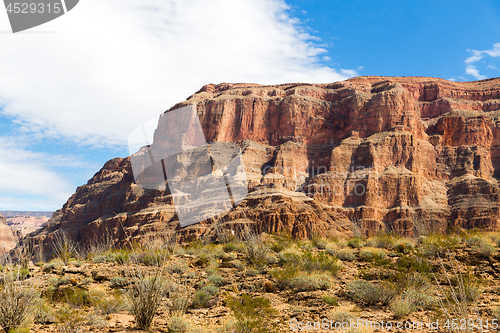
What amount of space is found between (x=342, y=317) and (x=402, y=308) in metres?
1.31

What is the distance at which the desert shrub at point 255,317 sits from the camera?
7199 millimetres

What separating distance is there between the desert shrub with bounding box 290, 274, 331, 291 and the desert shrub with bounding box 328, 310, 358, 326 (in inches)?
78.3

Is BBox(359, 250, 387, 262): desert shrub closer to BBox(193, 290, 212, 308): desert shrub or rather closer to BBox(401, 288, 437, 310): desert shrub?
BBox(401, 288, 437, 310): desert shrub

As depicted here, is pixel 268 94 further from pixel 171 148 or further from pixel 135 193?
pixel 135 193

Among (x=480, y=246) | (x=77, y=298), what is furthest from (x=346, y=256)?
(x=77, y=298)

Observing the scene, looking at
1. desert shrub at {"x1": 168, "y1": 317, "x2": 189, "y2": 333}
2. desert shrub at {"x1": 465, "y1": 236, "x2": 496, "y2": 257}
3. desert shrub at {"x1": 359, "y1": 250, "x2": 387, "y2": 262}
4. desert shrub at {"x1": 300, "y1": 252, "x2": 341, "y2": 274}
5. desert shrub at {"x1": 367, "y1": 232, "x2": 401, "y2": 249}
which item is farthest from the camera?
desert shrub at {"x1": 367, "y1": 232, "x2": 401, "y2": 249}

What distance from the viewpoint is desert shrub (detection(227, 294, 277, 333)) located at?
720 centimetres

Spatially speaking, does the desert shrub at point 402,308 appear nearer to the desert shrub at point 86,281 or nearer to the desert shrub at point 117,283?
the desert shrub at point 117,283

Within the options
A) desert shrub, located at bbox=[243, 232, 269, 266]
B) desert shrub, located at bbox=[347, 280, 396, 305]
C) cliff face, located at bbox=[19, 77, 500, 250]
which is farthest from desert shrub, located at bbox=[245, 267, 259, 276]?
cliff face, located at bbox=[19, 77, 500, 250]

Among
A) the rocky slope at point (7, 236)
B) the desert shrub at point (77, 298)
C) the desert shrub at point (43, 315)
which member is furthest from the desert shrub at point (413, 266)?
the rocky slope at point (7, 236)

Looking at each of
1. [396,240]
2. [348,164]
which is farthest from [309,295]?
[348,164]

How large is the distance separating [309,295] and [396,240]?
8.05m

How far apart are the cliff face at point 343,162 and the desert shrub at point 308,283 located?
48.1 m

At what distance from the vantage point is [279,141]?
355 feet
